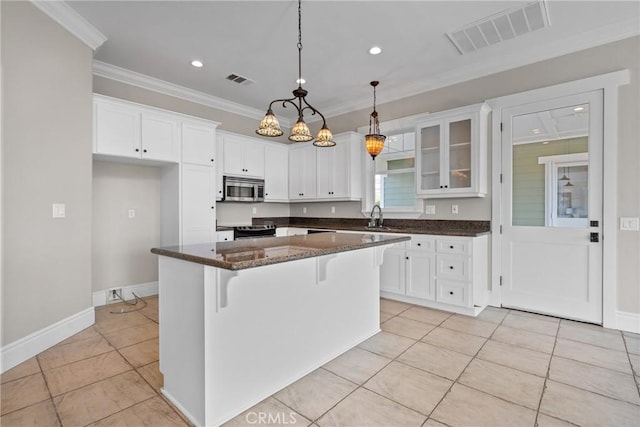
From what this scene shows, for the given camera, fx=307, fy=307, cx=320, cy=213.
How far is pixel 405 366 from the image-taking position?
7.57 ft

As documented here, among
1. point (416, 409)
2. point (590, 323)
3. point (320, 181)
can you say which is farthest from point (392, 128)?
point (416, 409)

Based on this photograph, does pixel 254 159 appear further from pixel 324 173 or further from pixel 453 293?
pixel 453 293

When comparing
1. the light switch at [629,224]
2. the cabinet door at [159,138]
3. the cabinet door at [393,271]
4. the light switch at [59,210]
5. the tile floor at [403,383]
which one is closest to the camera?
the tile floor at [403,383]

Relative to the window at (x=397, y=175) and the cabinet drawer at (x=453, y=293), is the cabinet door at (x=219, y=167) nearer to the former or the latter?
the window at (x=397, y=175)

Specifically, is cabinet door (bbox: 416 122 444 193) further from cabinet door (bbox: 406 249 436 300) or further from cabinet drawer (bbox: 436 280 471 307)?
cabinet drawer (bbox: 436 280 471 307)

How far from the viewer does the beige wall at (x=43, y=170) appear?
2.35m

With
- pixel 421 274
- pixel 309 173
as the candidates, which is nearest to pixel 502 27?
pixel 421 274

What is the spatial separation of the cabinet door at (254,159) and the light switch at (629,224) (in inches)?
180

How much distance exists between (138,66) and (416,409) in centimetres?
449

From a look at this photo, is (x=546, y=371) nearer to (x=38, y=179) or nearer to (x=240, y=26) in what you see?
(x=240, y=26)

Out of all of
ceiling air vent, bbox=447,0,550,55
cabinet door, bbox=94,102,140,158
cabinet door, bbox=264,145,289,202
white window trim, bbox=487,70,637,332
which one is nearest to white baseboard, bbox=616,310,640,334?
white window trim, bbox=487,70,637,332

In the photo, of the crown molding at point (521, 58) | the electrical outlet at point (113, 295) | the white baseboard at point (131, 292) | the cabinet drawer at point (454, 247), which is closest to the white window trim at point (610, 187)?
the crown molding at point (521, 58)

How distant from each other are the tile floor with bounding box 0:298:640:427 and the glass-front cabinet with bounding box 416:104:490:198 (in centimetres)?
170

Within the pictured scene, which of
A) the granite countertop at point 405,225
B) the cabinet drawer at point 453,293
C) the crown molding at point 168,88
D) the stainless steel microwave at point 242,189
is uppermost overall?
the crown molding at point 168,88
